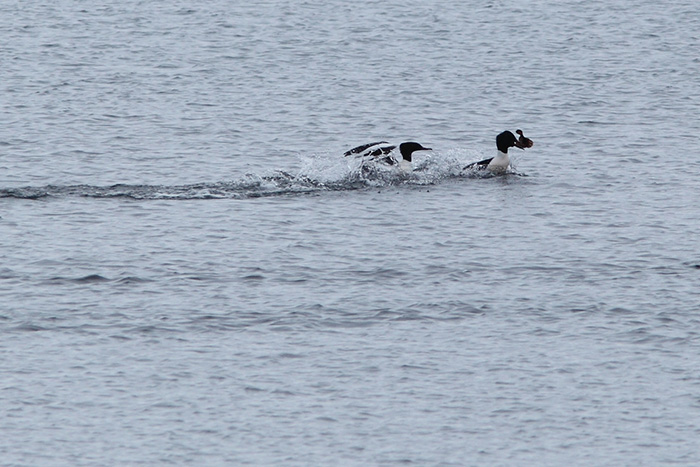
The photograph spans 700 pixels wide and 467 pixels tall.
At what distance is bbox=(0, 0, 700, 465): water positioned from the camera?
14500 mm

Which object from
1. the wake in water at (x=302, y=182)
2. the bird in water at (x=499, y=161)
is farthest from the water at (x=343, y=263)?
the bird in water at (x=499, y=161)

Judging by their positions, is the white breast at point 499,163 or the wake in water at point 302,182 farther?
the white breast at point 499,163

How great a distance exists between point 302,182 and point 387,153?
1.69 metres

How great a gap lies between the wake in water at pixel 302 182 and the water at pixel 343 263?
6 centimetres

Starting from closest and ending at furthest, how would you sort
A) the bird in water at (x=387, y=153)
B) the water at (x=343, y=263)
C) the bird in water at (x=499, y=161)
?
the water at (x=343, y=263) < the bird in water at (x=387, y=153) < the bird in water at (x=499, y=161)

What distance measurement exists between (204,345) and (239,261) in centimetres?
356

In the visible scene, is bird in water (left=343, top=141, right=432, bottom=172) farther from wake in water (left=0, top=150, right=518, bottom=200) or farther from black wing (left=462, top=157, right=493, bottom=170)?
black wing (left=462, top=157, right=493, bottom=170)

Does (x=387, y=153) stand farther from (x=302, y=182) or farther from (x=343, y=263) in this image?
(x=343, y=263)

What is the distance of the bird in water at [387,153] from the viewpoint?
24.7 m

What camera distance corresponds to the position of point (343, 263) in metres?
19.9

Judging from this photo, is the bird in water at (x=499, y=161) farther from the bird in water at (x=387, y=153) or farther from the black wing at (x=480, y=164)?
the bird in water at (x=387, y=153)

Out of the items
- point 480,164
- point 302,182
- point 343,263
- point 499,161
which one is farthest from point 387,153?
point 343,263

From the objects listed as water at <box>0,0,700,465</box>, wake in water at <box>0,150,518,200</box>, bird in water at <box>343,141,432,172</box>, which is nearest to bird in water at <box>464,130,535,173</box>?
wake in water at <box>0,150,518,200</box>

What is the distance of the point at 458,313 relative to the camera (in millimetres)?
17734
